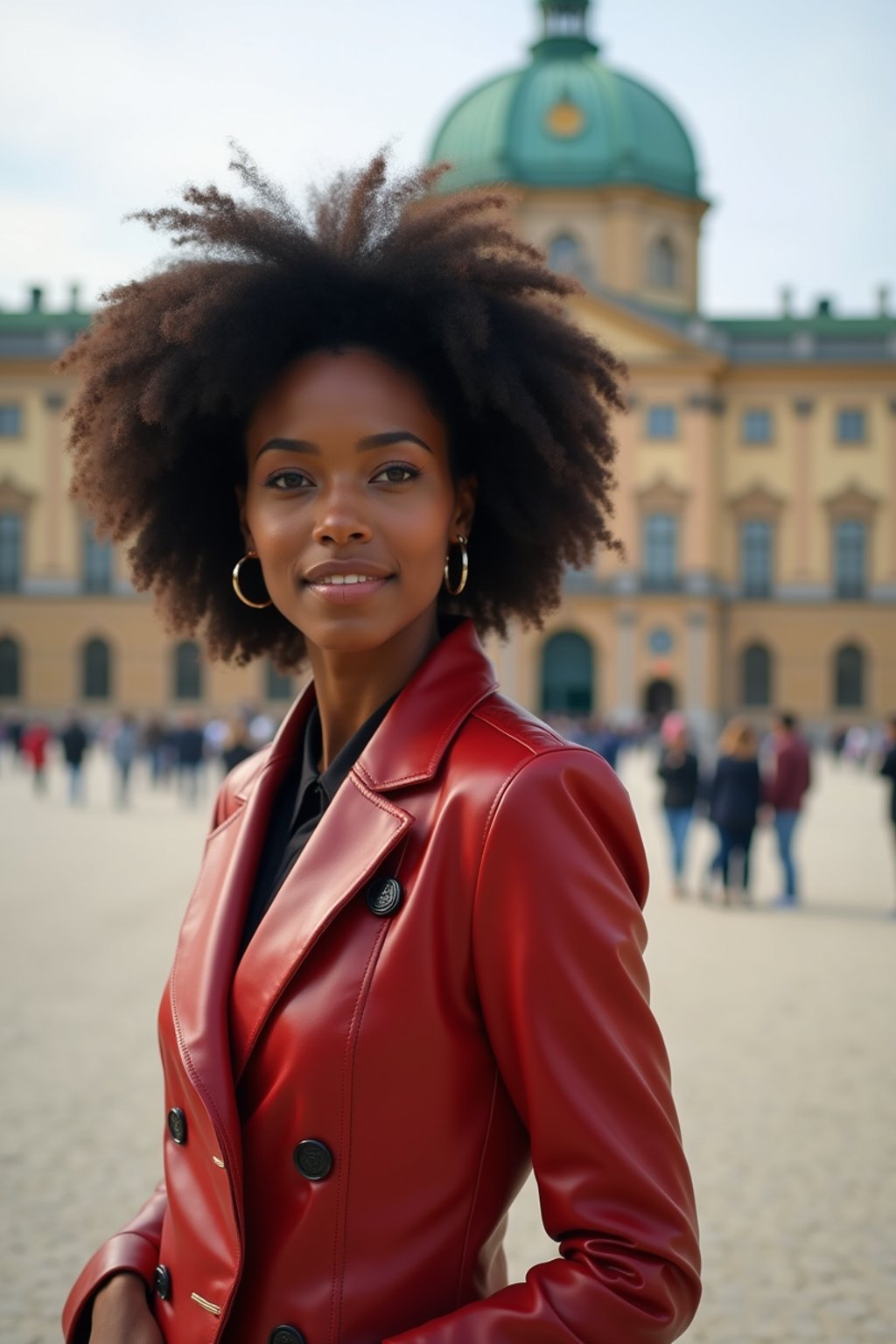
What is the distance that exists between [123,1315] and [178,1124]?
0.31 m

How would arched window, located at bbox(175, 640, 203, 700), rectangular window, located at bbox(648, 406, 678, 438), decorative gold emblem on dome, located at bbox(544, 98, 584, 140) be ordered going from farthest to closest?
decorative gold emblem on dome, located at bbox(544, 98, 584, 140) → arched window, located at bbox(175, 640, 203, 700) → rectangular window, located at bbox(648, 406, 678, 438)

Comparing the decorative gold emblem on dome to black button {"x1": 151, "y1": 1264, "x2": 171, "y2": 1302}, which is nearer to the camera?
black button {"x1": 151, "y1": 1264, "x2": 171, "y2": 1302}

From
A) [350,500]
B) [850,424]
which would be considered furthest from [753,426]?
[350,500]

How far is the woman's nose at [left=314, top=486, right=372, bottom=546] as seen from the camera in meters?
1.84

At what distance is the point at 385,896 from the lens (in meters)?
1.66

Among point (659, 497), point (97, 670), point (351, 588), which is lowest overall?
point (97, 670)

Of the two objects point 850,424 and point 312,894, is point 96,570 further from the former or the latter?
point 312,894

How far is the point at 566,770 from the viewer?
161 cm

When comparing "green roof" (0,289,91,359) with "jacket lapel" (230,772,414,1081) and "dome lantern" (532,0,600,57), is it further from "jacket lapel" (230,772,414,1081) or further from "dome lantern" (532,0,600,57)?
"jacket lapel" (230,772,414,1081)

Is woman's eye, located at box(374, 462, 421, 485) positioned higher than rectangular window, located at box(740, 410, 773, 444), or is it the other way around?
rectangular window, located at box(740, 410, 773, 444)

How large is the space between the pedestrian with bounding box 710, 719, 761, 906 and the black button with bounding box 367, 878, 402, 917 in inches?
417

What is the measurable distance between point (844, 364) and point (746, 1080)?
153 ft

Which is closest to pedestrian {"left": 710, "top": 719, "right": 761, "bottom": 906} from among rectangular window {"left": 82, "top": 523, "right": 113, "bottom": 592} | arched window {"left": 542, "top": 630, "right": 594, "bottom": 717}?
arched window {"left": 542, "top": 630, "right": 594, "bottom": 717}

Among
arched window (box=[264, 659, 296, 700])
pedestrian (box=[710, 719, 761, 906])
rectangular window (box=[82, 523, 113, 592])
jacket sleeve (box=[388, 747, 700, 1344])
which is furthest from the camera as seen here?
rectangular window (box=[82, 523, 113, 592])
